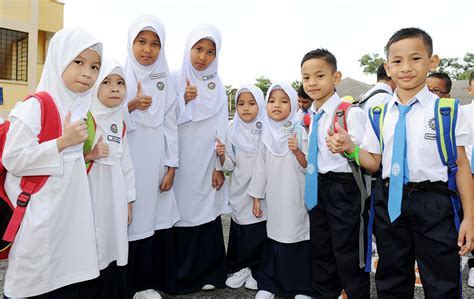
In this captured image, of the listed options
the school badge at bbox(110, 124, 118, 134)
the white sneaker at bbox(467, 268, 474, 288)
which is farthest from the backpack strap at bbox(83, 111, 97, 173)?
the white sneaker at bbox(467, 268, 474, 288)

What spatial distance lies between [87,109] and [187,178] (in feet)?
4.12

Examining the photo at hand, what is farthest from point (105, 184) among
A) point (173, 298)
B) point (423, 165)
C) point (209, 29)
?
point (423, 165)

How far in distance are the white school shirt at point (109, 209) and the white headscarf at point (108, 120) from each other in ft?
0.05

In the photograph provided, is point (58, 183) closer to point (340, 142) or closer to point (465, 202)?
point (340, 142)

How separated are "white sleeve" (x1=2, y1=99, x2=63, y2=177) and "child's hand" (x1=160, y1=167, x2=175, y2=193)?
113cm

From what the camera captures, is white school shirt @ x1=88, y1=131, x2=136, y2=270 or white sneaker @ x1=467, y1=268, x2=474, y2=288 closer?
white school shirt @ x1=88, y1=131, x2=136, y2=270

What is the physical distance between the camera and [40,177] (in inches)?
78.5

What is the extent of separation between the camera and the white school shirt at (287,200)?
3.06m

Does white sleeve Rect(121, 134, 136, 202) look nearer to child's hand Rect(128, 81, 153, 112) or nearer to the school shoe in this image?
child's hand Rect(128, 81, 153, 112)

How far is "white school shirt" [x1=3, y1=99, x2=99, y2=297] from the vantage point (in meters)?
1.94

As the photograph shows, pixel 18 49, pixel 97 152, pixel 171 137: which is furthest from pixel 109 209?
pixel 18 49

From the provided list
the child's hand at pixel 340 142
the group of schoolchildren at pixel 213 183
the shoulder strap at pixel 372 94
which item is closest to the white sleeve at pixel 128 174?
the group of schoolchildren at pixel 213 183

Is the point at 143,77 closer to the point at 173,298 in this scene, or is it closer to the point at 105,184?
the point at 105,184

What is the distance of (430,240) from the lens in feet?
7.11
